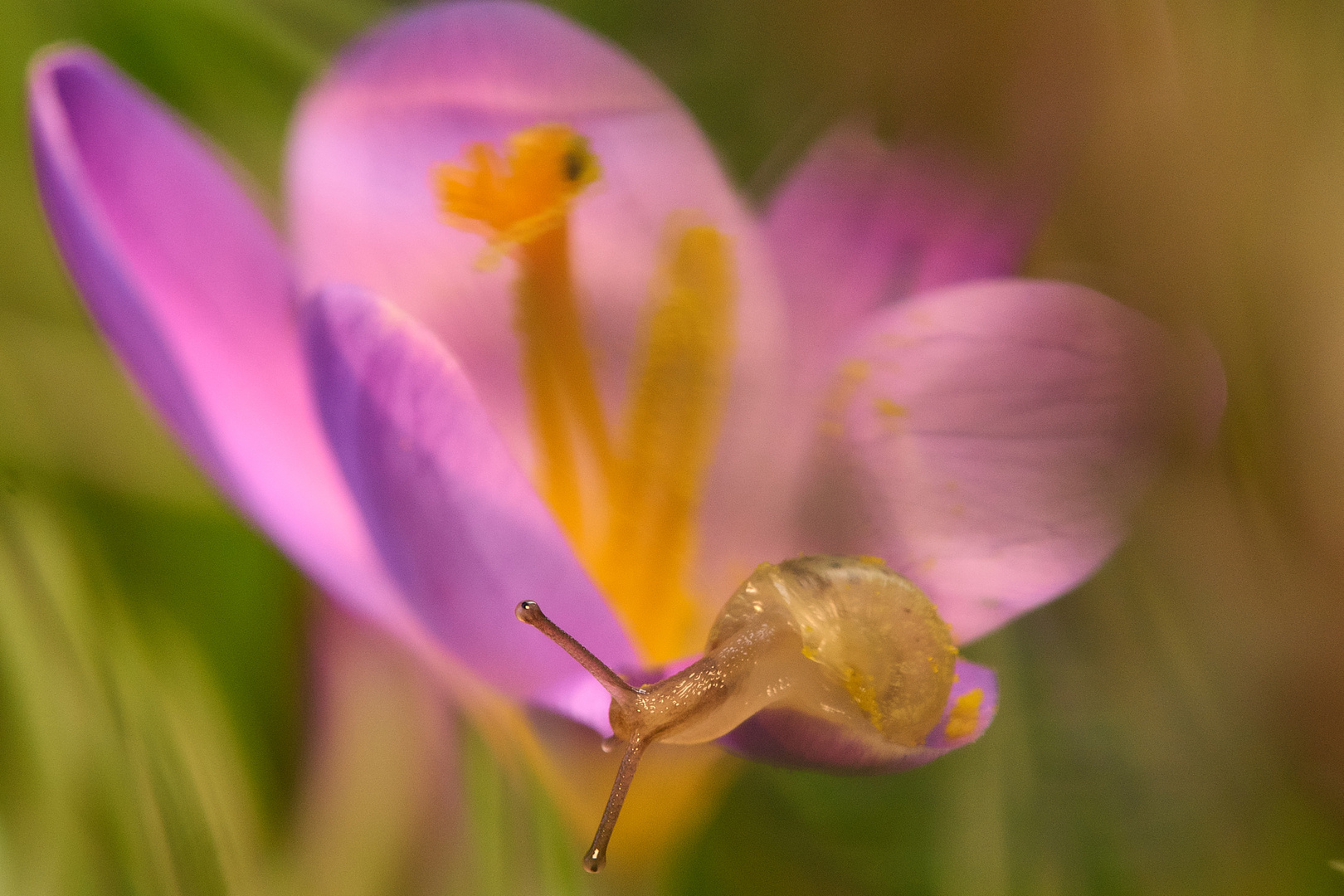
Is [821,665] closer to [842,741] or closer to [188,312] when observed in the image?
[842,741]

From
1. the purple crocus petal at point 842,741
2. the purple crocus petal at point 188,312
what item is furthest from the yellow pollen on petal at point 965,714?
the purple crocus petal at point 188,312

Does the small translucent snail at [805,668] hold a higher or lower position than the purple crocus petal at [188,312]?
lower

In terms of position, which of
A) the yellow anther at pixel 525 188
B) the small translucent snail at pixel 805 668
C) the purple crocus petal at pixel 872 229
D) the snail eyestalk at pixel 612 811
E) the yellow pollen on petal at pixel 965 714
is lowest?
the snail eyestalk at pixel 612 811

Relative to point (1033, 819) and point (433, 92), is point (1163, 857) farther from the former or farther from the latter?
point (433, 92)

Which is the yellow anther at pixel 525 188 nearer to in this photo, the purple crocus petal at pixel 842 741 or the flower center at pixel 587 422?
the flower center at pixel 587 422

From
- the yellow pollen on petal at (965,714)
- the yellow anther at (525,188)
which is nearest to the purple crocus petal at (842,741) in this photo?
the yellow pollen on petal at (965,714)

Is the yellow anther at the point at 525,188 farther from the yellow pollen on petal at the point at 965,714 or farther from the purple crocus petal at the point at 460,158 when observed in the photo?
the yellow pollen on petal at the point at 965,714
